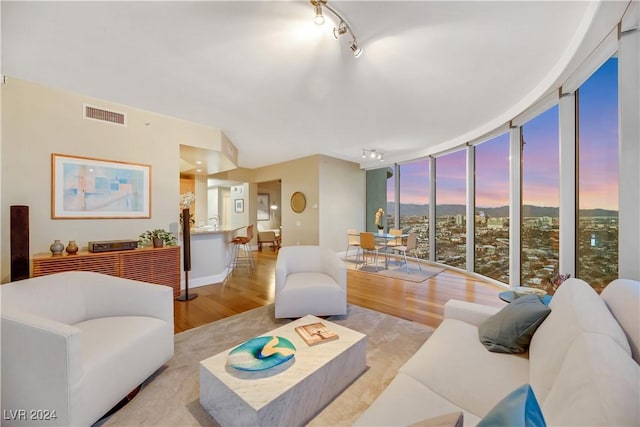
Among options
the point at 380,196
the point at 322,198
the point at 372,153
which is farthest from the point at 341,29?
the point at 380,196

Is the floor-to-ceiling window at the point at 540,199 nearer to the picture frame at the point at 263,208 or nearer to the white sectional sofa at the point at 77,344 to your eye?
the white sectional sofa at the point at 77,344

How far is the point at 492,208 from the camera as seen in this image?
4406mm

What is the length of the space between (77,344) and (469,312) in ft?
8.09

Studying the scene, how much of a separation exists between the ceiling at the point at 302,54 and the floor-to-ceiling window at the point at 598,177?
0.32 m

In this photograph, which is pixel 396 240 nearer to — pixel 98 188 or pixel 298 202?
pixel 298 202

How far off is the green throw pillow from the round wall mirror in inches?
210

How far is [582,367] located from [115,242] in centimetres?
407

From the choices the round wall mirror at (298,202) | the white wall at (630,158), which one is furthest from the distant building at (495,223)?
the round wall mirror at (298,202)

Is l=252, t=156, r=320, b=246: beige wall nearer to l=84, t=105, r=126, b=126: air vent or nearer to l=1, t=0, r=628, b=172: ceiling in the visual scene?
l=1, t=0, r=628, b=172: ceiling

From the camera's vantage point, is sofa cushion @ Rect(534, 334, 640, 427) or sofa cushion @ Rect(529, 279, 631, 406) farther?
sofa cushion @ Rect(529, 279, 631, 406)

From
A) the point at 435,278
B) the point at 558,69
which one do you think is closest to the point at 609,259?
the point at 558,69

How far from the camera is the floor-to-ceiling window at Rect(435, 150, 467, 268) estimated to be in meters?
5.13

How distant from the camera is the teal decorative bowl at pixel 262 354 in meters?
1.42

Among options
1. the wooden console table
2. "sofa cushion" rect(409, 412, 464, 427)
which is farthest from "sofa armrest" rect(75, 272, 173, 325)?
"sofa cushion" rect(409, 412, 464, 427)
